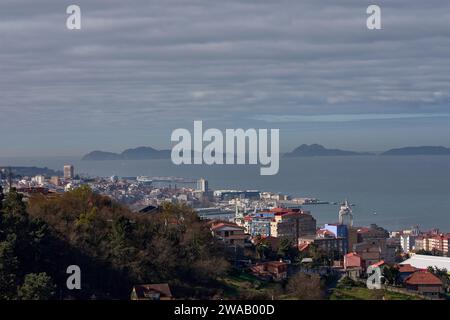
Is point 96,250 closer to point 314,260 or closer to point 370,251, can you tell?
point 314,260

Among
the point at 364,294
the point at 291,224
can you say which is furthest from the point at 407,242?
the point at 364,294

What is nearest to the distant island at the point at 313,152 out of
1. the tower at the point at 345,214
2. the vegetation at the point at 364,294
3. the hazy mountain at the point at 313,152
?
the hazy mountain at the point at 313,152

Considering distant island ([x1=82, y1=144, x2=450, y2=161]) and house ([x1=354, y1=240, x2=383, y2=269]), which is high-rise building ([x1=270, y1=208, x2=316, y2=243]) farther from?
distant island ([x1=82, y1=144, x2=450, y2=161])

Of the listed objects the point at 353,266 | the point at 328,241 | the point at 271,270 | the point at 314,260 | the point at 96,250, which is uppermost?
the point at 96,250

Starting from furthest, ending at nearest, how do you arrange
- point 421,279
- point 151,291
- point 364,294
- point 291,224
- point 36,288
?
point 291,224 < point 421,279 < point 364,294 < point 151,291 < point 36,288

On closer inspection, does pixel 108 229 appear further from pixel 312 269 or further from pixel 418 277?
pixel 418 277
